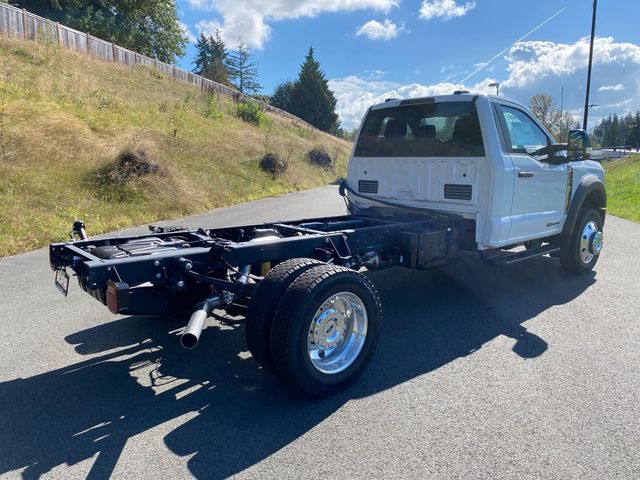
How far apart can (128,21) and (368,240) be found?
4717cm

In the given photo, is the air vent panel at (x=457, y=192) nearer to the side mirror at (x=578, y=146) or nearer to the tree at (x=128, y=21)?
the side mirror at (x=578, y=146)

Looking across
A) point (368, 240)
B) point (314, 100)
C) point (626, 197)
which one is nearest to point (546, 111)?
point (626, 197)

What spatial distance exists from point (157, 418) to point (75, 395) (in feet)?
2.35

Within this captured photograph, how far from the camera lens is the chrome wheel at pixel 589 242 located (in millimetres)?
6609

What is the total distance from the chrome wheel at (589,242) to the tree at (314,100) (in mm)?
56253

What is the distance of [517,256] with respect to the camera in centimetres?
564

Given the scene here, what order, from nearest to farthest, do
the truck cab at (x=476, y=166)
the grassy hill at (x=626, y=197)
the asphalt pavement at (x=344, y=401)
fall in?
the asphalt pavement at (x=344, y=401) < the truck cab at (x=476, y=166) < the grassy hill at (x=626, y=197)

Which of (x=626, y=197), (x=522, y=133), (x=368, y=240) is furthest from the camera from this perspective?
(x=626, y=197)

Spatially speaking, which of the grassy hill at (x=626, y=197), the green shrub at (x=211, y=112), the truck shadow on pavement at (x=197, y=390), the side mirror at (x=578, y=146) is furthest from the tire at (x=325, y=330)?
the green shrub at (x=211, y=112)

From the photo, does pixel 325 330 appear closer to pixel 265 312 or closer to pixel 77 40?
pixel 265 312

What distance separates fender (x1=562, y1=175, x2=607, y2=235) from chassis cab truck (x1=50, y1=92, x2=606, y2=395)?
18 mm

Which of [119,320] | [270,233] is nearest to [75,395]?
[119,320]

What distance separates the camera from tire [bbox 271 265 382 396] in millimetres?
3195

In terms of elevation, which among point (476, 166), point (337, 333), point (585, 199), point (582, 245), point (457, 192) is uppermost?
point (476, 166)
